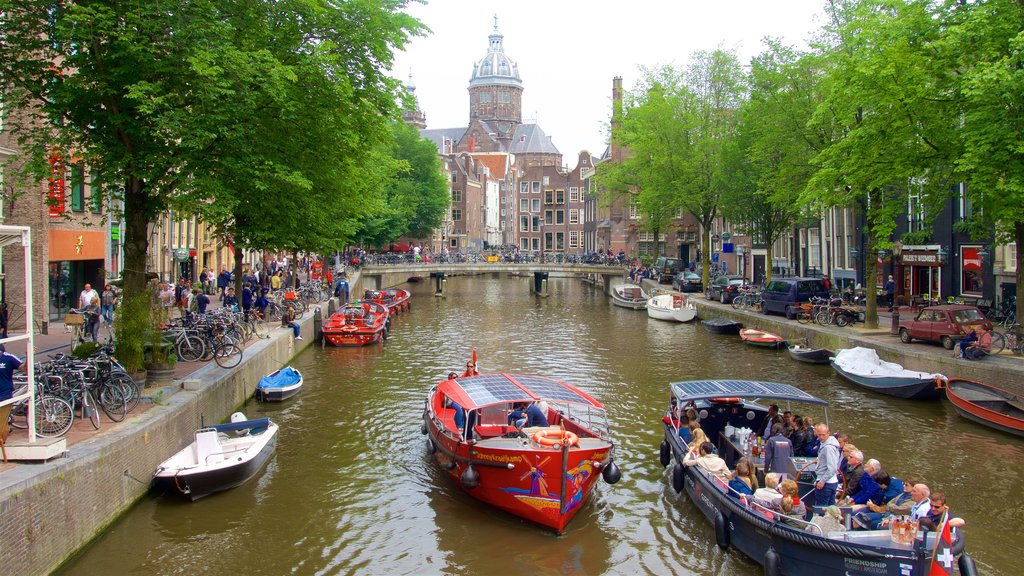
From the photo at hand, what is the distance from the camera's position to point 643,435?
20.0 metres

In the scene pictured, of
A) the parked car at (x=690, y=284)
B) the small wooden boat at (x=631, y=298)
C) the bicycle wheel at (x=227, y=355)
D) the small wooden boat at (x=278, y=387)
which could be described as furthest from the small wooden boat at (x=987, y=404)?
the parked car at (x=690, y=284)

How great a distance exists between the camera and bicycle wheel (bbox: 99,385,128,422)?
14.7 meters

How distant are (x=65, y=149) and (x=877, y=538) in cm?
1757

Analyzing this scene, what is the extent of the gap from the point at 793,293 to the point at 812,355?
26.0 ft

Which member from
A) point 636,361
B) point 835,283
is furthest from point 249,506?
point 835,283

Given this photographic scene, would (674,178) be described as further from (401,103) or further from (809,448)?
(809,448)

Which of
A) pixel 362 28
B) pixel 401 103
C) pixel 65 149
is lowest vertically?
pixel 65 149

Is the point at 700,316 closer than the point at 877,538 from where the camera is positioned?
No

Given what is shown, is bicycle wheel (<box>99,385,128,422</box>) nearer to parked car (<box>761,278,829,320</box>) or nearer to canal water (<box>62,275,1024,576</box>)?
canal water (<box>62,275,1024,576</box>)

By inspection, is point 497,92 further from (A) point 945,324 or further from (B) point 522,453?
(B) point 522,453

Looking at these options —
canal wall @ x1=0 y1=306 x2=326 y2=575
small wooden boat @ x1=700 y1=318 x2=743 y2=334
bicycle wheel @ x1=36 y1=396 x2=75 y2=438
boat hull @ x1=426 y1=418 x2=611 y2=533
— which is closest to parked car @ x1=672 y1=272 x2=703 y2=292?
small wooden boat @ x1=700 y1=318 x2=743 y2=334

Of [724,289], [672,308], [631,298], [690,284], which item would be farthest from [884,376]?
[631,298]

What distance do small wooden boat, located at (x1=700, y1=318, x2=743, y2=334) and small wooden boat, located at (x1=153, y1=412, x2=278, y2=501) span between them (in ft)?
88.3

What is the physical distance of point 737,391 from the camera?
1628cm
